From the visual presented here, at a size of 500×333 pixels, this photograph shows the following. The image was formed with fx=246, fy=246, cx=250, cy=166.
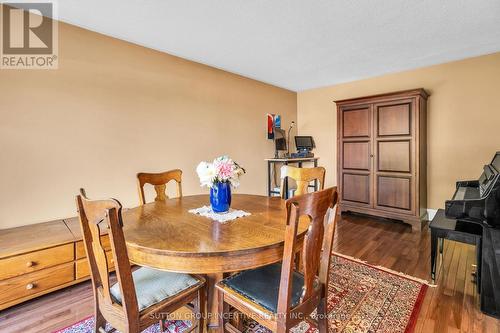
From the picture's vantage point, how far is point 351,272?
2230mm

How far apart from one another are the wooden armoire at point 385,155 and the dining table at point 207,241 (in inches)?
104

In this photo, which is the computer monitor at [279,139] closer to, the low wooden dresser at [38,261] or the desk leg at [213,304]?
the low wooden dresser at [38,261]

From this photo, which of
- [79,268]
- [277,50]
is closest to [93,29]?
[277,50]

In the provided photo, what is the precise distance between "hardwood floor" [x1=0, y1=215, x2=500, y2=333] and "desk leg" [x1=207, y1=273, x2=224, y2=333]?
3.17 ft

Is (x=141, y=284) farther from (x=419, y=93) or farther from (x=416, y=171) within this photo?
(x=419, y=93)

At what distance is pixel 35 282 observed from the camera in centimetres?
180

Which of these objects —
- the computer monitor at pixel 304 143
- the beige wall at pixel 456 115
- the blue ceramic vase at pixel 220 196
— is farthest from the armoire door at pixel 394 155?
the blue ceramic vase at pixel 220 196

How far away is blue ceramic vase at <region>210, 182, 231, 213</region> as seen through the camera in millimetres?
1586

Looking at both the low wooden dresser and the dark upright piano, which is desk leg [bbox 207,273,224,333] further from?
the dark upright piano

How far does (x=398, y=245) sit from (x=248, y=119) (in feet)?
9.06

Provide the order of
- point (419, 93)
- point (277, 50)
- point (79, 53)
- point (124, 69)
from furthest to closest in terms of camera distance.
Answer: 1. point (419, 93)
2. point (277, 50)
3. point (124, 69)
4. point (79, 53)

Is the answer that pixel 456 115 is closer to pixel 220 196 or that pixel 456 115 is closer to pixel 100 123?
pixel 220 196

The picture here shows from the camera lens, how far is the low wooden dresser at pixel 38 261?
1.70 m

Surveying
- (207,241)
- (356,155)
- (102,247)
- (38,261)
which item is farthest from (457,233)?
(38,261)
